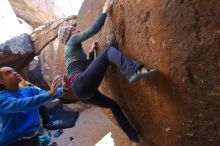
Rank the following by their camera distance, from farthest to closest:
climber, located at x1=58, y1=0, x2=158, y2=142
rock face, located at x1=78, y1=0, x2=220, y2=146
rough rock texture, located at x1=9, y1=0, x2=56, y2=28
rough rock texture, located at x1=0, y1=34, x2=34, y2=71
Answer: rough rock texture, located at x1=9, y1=0, x2=56, y2=28, rough rock texture, located at x1=0, y1=34, x2=34, y2=71, climber, located at x1=58, y1=0, x2=158, y2=142, rock face, located at x1=78, y1=0, x2=220, y2=146

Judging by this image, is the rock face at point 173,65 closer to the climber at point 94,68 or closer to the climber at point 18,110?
the climber at point 94,68

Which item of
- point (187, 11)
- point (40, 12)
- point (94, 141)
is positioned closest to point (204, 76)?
point (187, 11)

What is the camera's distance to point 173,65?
8.43ft

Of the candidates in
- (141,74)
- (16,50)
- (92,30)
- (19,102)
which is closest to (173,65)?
(141,74)

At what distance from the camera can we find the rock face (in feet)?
7.66

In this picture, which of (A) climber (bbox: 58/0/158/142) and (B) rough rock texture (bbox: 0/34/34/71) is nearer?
(A) climber (bbox: 58/0/158/142)

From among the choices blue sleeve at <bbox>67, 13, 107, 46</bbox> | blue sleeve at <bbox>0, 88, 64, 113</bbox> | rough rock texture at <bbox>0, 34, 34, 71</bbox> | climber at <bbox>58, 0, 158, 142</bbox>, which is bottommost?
rough rock texture at <bbox>0, 34, 34, 71</bbox>

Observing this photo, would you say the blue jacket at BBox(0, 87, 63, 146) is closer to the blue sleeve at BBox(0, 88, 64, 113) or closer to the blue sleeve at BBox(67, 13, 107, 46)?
the blue sleeve at BBox(0, 88, 64, 113)

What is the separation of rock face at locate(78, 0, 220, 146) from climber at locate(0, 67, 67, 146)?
2.53 ft

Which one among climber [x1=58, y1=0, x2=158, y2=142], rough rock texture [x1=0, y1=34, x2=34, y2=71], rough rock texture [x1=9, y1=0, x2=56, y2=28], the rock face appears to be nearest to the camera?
the rock face

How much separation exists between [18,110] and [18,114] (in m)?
0.24

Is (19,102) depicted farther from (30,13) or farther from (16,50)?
(30,13)

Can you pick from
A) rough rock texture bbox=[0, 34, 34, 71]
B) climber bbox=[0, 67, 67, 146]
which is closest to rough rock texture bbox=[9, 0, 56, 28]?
rough rock texture bbox=[0, 34, 34, 71]

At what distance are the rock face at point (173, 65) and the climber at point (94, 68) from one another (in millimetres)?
142
